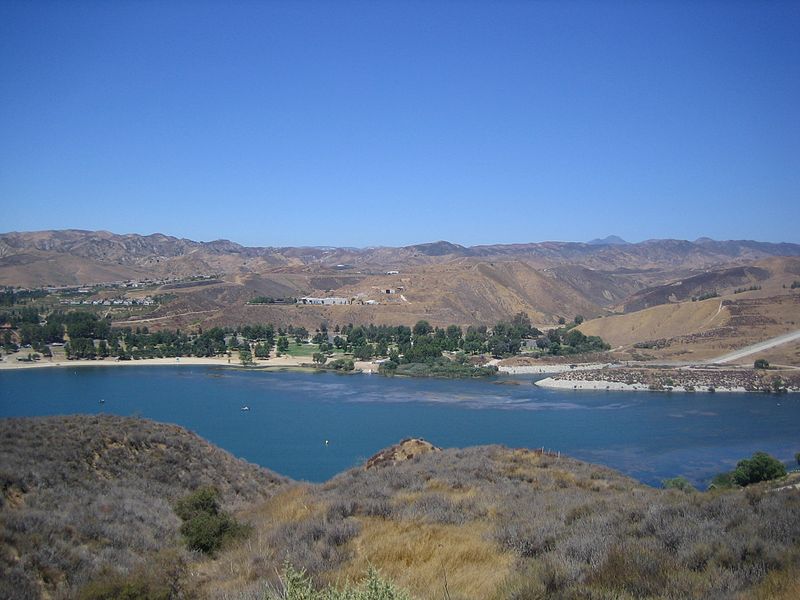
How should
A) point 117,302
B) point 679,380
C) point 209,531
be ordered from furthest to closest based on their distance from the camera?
point 117,302
point 679,380
point 209,531

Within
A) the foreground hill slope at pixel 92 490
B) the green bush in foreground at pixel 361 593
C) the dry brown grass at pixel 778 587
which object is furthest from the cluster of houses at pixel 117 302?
the dry brown grass at pixel 778 587

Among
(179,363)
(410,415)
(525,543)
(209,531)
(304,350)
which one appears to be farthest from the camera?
(304,350)

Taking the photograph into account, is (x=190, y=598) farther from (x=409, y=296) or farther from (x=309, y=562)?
(x=409, y=296)

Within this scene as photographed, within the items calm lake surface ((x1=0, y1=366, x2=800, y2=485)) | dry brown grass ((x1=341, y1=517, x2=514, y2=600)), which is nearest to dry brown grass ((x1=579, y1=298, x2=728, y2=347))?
calm lake surface ((x1=0, y1=366, x2=800, y2=485))

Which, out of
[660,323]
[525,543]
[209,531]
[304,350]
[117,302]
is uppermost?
[117,302]

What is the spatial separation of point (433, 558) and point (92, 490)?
6.99 m

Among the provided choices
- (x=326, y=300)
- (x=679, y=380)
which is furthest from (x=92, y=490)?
(x=326, y=300)

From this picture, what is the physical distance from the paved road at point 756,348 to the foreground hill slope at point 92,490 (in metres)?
53.6

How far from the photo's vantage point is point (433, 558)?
239 inches

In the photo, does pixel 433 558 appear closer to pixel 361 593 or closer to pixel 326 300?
pixel 361 593

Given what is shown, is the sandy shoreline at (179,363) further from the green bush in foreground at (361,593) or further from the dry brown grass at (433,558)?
the green bush in foreground at (361,593)

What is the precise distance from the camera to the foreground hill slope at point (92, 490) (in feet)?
21.5

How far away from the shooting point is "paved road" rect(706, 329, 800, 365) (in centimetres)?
5978

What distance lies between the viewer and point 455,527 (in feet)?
24.2
